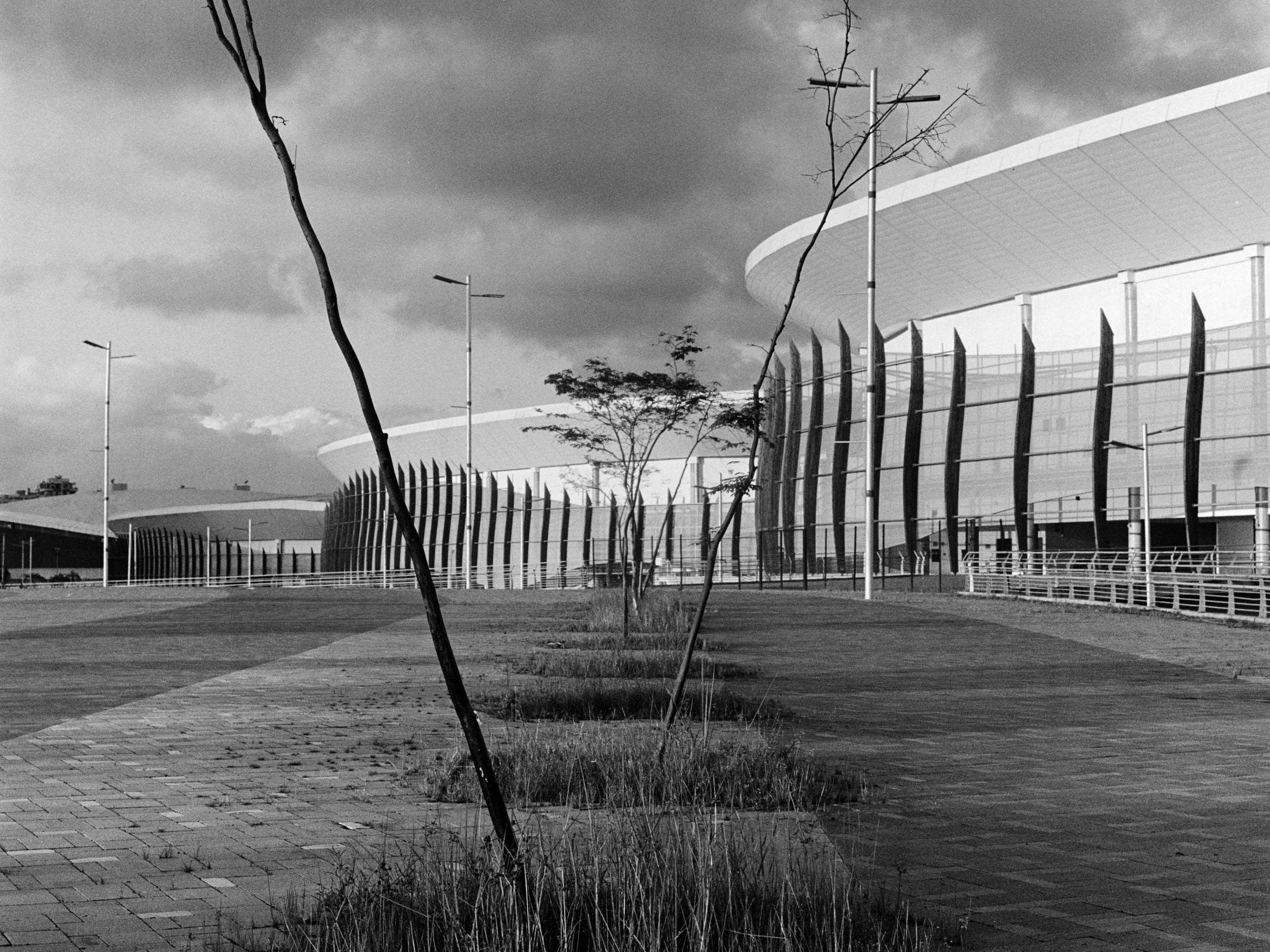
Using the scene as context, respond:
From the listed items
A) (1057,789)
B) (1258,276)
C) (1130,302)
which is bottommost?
(1057,789)

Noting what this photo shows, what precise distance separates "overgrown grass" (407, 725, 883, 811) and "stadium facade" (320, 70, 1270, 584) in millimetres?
40686

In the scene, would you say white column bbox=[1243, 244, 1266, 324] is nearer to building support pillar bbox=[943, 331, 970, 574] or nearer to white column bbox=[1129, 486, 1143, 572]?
white column bbox=[1129, 486, 1143, 572]

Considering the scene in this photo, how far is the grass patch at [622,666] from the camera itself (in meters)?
14.5

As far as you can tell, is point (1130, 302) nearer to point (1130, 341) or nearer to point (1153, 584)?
point (1130, 341)

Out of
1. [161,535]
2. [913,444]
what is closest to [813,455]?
[913,444]

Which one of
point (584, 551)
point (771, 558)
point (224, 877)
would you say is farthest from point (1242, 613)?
point (584, 551)

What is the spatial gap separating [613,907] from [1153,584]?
28366 mm

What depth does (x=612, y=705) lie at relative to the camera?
11734 millimetres

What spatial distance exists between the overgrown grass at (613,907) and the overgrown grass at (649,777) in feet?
5.64

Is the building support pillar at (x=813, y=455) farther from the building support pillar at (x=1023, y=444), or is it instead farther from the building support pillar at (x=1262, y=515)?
the building support pillar at (x=1262, y=515)

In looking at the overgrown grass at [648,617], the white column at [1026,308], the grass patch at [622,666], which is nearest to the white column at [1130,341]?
the white column at [1026,308]

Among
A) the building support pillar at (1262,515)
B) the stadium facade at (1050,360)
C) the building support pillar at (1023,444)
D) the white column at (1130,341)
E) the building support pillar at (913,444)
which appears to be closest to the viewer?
the building support pillar at (1262,515)

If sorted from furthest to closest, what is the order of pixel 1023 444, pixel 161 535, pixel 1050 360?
pixel 161 535, pixel 1050 360, pixel 1023 444

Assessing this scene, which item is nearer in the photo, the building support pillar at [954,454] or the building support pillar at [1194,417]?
the building support pillar at [1194,417]
